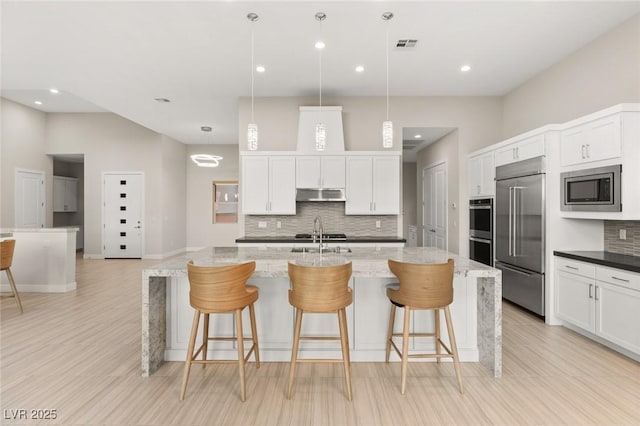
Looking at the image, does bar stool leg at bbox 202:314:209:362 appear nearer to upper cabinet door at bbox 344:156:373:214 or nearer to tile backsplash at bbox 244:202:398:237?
tile backsplash at bbox 244:202:398:237

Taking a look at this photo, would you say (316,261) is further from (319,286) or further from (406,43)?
(406,43)

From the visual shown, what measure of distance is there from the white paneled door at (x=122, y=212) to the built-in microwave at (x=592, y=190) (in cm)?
866

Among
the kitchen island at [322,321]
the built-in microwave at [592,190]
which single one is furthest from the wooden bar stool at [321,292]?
the built-in microwave at [592,190]

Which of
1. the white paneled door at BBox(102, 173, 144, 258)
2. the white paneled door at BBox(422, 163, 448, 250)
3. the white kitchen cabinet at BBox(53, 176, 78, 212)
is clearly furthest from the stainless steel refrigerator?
the white kitchen cabinet at BBox(53, 176, 78, 212)

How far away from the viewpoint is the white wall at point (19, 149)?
686cm

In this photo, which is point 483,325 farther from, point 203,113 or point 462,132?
point 203,113

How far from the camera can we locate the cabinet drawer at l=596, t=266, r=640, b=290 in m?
2.85

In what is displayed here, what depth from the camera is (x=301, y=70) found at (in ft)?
Answer: 15.5

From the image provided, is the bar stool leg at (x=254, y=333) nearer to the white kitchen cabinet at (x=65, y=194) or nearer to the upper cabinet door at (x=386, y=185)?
the upper cabinet door at (x=386, y=185)

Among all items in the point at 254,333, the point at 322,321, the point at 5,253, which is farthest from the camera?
the point at 5,253

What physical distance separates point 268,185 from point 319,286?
3349mm

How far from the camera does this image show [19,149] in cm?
732

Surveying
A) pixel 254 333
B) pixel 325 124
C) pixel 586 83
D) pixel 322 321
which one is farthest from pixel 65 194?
pixel 586 83

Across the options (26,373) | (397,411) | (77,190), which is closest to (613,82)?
(397,411)
